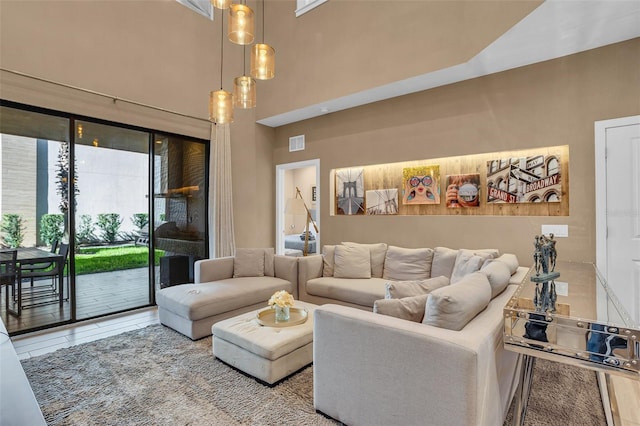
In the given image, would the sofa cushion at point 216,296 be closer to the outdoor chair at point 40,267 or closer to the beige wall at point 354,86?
the outdoor chair at point 40,267

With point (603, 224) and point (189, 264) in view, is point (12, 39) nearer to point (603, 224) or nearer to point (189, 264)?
point (189, 264)

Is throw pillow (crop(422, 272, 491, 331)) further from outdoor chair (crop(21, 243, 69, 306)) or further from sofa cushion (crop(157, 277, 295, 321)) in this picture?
outdoor chair (crop(21, 243, 69, 306))

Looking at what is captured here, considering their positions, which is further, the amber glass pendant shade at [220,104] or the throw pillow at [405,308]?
the amber glass pendant shade at [220,104]

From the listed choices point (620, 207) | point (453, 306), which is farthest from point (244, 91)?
point (620, 207)

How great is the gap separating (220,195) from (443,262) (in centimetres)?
352

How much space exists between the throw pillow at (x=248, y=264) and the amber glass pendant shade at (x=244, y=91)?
206cm

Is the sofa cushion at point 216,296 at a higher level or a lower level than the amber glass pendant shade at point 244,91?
lower

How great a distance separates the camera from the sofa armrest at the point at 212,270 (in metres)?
3.91

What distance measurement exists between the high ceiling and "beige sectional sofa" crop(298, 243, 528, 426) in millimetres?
2365

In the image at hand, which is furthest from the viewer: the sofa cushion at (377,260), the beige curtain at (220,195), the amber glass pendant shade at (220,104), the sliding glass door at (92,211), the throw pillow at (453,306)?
the beige curtain at (220,195)

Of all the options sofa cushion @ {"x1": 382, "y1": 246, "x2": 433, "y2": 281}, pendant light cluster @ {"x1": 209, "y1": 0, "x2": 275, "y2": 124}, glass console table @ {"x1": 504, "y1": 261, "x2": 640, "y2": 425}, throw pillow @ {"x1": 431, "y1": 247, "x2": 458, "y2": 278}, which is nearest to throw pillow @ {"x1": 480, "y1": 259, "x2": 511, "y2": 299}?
glass console table @ {"x1": 504, "y1": 261, "x2": 640, "y2": 425}

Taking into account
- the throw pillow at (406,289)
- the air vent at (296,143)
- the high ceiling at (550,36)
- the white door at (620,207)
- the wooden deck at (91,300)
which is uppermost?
the high ceiling at (550,36)

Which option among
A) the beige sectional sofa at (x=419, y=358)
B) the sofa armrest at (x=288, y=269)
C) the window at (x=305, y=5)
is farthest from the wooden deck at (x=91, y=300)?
the window at (x=305, y=5)

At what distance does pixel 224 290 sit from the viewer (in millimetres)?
3445
